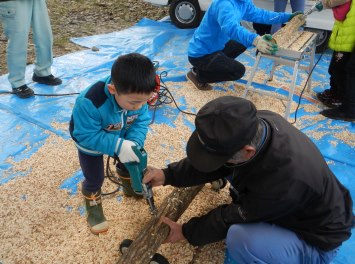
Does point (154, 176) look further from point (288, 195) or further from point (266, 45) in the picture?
point (266, 45)

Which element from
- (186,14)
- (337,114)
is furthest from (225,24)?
(186,14)

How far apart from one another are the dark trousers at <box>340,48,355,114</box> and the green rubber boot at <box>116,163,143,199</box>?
7.59ft

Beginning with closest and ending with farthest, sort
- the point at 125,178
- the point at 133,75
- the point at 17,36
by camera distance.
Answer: the point at 133,75
the point at 125,178
the point at 17,36

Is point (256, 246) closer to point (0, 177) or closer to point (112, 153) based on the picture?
point (112, 153)

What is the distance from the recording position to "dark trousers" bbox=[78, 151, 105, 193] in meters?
1.79

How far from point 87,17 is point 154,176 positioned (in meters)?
5.13

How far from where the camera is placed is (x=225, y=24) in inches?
119

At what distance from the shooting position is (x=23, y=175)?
2309 millimetres

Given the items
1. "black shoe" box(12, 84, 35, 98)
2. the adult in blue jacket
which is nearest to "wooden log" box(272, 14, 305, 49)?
the adult in blue jacket

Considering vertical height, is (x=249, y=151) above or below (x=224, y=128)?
below

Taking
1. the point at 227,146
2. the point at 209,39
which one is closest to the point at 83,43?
the point at 209,39

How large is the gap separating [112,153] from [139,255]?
54 centimetres

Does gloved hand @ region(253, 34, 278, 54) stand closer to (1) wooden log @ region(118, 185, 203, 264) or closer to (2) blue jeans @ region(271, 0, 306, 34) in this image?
(1) wooden log @ region(118, 185, 203, 264)

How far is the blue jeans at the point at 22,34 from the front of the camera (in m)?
2.87
